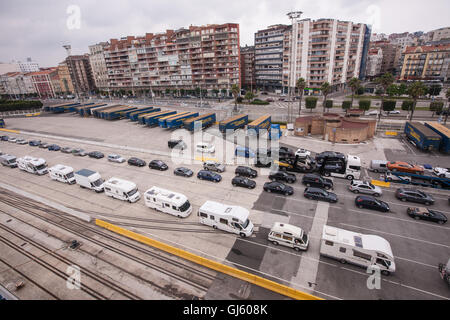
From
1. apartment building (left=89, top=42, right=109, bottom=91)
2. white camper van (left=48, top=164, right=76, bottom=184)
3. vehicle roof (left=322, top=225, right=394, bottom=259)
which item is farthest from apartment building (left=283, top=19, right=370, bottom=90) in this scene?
apartment building (left=89, top=42, right=109, bottom=91)

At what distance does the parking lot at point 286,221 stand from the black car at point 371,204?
664mm

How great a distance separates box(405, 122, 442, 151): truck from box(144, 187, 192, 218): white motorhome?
139ft

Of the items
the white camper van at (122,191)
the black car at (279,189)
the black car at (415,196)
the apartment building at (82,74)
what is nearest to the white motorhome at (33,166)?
the white camper van at (122,191)

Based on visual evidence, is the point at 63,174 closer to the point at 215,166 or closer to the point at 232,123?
the point at 215,166

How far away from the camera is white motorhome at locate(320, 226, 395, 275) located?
1750cm

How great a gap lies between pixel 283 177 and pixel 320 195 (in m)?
6.03

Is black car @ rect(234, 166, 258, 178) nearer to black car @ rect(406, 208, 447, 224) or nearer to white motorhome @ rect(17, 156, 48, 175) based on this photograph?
black car @ rect(406, 208, 447, 224)

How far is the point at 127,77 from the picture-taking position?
13512cm

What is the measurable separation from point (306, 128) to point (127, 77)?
395 ft

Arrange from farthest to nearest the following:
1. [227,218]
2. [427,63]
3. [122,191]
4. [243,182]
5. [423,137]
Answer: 1. [427,63]
2. [423,137]
3. [243,182]
4. [122,191]
5. [227,218]

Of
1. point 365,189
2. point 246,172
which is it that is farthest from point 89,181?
point 365,189

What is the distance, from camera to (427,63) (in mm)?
112500

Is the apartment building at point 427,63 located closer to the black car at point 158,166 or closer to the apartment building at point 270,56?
the apartment building at point 270,56
